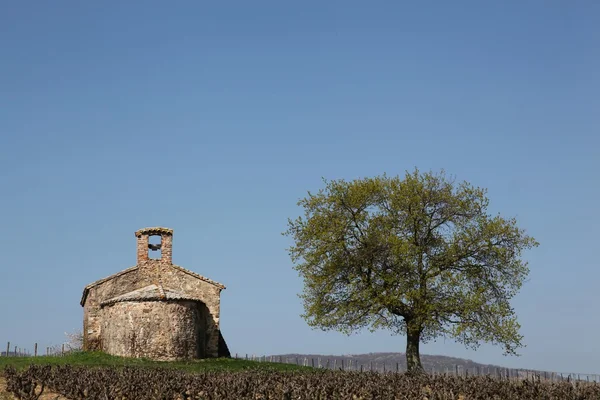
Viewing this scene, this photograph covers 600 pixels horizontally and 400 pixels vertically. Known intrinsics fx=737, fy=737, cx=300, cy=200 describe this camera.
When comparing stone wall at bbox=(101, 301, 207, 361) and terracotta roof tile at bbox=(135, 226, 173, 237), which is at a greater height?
terracotta roof tile at bbox=(135, 226, 173, 237)

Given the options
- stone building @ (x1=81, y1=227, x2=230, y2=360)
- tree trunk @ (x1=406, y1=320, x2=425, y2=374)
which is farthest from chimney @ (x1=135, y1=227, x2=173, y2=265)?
tree trunk @ (x1=406, y1=320, x2=425, y2=374)

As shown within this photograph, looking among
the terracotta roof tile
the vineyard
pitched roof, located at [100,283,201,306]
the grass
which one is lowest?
the grass

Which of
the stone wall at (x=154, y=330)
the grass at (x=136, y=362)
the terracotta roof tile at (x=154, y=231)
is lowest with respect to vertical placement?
the grass at (x=136, y=362)

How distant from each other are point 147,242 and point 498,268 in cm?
2267

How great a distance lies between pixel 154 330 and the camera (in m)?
42.3

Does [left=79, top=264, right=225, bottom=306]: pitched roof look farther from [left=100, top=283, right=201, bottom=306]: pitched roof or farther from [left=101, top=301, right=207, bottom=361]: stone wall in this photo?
[left=101, top=301, right=207, bottom=361]: stone wall

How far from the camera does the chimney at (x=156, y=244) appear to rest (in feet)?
161

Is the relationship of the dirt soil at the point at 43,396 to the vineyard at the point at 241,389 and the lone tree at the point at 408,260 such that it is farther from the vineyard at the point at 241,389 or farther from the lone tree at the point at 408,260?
the lone tree at the point at 408,260

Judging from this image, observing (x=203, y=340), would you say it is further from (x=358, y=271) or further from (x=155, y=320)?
(x=358, y=271)

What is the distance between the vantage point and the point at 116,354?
42.9 metres

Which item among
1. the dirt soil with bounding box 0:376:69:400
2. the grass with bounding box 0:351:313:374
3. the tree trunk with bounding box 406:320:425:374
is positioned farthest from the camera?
the tree trunk with bounding box 406:320:425:374

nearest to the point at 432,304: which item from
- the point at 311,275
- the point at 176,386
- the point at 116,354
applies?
the point at 311,275

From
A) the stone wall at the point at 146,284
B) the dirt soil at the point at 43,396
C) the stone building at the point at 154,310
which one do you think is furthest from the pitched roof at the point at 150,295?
the dirt soil at the point at 43,396

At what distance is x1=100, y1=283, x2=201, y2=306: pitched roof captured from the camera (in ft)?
140
